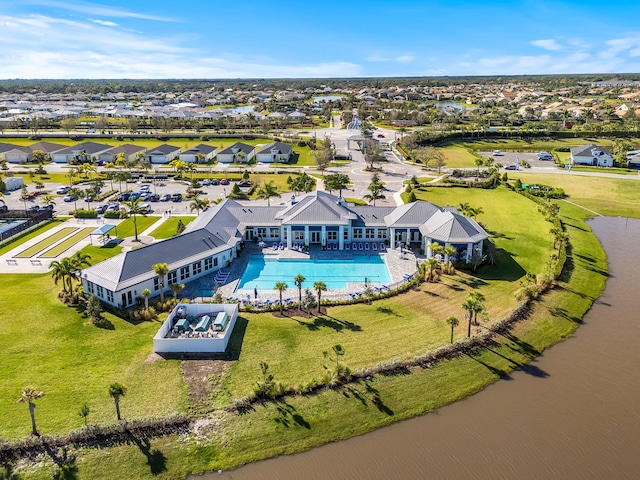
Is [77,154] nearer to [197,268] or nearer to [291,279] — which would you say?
[197,268]

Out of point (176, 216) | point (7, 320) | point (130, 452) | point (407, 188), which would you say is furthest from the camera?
point (407, 188)

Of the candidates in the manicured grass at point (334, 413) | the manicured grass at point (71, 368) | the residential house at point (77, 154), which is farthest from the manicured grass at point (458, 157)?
the manicured grass at point (71, 368)

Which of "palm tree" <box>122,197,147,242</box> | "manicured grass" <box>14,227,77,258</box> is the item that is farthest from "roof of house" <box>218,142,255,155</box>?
"manicured grass" <box>14,227,77,258</box>

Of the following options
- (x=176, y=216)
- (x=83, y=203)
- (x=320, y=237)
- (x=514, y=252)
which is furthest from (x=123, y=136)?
(x=514, y=252)

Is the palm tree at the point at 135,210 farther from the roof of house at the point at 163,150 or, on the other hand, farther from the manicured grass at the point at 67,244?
the roof of house at the point at 163,150

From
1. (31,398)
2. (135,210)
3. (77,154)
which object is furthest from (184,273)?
(77,154)

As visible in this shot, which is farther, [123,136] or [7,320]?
[123,136]

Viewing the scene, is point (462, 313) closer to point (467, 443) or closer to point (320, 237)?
point (467, 443)
